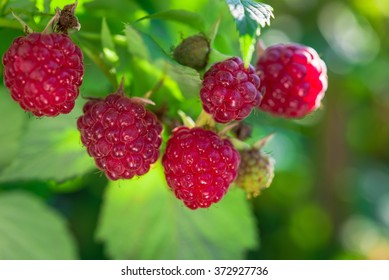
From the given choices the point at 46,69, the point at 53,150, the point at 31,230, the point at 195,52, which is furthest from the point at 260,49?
the point at 31,230

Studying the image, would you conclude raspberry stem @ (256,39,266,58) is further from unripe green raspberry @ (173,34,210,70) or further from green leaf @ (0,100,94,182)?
green leaf @ (0,100,94,182)

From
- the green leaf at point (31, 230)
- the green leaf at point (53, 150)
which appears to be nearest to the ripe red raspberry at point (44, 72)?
the green leaf at point (53, 150)

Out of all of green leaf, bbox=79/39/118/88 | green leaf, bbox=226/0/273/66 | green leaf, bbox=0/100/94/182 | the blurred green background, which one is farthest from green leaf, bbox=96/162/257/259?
green leaf, bbox=226/0/273/66

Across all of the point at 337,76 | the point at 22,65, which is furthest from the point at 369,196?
the point at 22,65

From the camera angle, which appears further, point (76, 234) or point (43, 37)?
point (76, 234)

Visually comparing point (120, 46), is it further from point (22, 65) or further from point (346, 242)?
point (346, 242)

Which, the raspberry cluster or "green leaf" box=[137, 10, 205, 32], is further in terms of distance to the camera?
"green leaf" box=[137, 10, 205, 32]

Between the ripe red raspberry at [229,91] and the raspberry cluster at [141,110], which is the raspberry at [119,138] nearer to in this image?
the raspberry cluster at [141,110]

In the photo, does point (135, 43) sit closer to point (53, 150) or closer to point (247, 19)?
point (247, 19)
